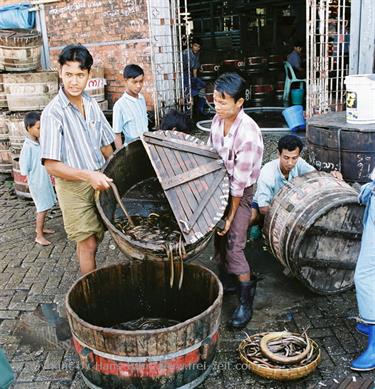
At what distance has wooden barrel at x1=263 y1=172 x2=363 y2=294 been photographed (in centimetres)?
445

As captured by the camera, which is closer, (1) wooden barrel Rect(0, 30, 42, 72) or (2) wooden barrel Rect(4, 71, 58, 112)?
(2) wooden barrel Rect(4, 71, 58, 112)

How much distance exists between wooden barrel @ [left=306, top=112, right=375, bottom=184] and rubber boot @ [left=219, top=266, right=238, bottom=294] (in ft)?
6.50

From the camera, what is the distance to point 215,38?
1644cm

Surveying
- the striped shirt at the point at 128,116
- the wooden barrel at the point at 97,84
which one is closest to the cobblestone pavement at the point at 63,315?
the striped shirt at the point at 128,116

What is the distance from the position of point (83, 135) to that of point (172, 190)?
0.89 metres

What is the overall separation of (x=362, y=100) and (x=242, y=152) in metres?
2.52

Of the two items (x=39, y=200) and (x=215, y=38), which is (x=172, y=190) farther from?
(x=215, y=38)

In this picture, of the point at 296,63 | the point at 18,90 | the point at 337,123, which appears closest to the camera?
the point at 337,123

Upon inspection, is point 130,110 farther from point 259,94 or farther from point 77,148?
point 259,94

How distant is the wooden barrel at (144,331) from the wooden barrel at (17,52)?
692cm

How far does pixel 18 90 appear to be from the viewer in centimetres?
877

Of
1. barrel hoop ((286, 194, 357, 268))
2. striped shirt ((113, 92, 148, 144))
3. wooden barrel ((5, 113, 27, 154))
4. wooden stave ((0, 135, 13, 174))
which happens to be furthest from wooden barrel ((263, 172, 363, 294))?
wooden stave ((0, 135, 13, 174))

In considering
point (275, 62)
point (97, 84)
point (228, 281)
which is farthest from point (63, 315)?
point (275, 62)

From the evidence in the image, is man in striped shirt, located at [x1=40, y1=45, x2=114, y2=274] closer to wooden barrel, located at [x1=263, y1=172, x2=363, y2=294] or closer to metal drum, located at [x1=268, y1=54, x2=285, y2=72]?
wooden barrel, located at [x1=263, y1=172, x2=363, y2=294]
